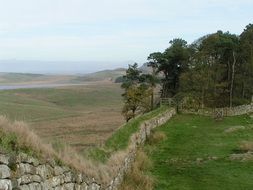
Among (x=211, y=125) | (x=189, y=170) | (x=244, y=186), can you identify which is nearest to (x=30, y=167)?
(x=244, y=186)

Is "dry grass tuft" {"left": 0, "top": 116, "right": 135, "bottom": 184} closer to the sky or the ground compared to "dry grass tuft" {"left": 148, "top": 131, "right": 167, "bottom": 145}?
closer to the sky

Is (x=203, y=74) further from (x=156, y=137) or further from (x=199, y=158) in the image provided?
(x=199, y=158)

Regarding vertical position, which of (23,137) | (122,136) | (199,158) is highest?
(23,137)

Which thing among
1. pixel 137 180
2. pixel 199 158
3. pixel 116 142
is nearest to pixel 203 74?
pixel 199 158

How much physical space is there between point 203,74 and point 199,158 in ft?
93.2

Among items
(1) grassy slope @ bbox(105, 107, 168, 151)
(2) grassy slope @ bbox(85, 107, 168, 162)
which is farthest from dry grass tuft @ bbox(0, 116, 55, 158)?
(1) grassy slope @ bbox(105, 107, 168, 151)

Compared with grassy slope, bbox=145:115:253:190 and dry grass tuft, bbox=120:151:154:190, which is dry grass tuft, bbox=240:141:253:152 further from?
dry grass tuft, bbox=120:151:154:190

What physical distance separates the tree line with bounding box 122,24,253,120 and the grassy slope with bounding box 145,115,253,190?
11.2m

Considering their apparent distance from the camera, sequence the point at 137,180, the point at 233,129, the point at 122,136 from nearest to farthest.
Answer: the point at 137,180, the point at 122,136, the point at 233,129

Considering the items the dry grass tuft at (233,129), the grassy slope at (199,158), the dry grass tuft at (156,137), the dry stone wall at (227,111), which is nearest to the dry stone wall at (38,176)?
the grassy slope at (199,158)

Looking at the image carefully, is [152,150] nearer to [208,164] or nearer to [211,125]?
[208,164]

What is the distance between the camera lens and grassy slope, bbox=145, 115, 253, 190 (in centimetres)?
2241

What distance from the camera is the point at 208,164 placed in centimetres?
2639

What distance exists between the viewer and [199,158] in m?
28.0
